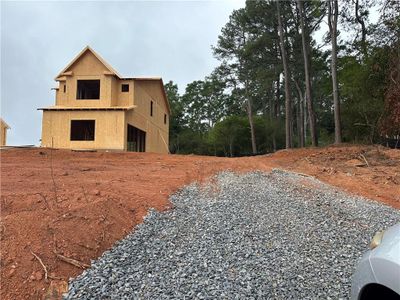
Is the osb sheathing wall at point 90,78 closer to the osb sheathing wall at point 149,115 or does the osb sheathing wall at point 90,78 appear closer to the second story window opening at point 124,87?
the second story window opening at point 124,87

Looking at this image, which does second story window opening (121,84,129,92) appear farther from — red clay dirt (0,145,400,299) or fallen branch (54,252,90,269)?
fallen branch (54,252,90,269)

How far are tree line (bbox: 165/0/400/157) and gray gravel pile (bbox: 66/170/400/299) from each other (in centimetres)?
479

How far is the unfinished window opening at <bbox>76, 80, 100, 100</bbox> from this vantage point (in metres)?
19.9

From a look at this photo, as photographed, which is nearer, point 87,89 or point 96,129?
point 96,129

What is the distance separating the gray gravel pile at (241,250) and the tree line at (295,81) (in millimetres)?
4785

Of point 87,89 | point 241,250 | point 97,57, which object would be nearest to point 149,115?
point 87,89

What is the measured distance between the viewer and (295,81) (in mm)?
30281

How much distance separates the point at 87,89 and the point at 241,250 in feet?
62.2

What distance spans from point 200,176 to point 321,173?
12.8 ft

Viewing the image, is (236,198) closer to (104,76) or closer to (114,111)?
(114,111)

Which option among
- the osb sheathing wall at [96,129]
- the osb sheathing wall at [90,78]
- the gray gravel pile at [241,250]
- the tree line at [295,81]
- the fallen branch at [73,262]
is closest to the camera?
the gray gravel pile at [241,250]

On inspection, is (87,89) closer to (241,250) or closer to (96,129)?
(96,129)

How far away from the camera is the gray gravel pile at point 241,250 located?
146 inches

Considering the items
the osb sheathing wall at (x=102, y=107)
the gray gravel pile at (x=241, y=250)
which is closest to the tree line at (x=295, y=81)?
the gray gravel pile at (x=241, y=250)
